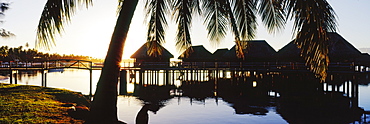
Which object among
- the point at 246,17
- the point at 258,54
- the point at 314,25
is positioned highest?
the point at 246,17

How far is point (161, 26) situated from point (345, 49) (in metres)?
26.9

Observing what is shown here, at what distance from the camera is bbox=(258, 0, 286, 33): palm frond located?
558cm

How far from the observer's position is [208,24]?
6.97 metres

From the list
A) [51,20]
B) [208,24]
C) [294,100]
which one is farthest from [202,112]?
[51,20]

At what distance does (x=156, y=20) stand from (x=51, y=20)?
2.38 m

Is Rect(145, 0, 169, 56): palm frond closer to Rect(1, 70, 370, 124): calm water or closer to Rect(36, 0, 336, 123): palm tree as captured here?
Rect(36, 0, 336, 123): palm tree

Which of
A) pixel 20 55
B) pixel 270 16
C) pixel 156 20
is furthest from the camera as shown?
pixel 20 55

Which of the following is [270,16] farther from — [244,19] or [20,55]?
[20,55]

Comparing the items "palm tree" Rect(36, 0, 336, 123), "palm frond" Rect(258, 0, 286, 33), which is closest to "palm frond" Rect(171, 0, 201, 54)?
"palm tree" Rect(36, 0, 336, 123)

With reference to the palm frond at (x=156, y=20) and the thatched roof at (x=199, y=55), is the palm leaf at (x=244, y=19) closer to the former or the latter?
the palm frond at (x=156, y=20)

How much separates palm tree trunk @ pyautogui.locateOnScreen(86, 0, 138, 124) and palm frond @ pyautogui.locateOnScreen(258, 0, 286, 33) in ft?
9.42

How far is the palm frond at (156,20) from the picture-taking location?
6.50m

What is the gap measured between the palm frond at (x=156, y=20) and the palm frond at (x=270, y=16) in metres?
2.30

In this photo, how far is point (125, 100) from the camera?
23.2 metres
